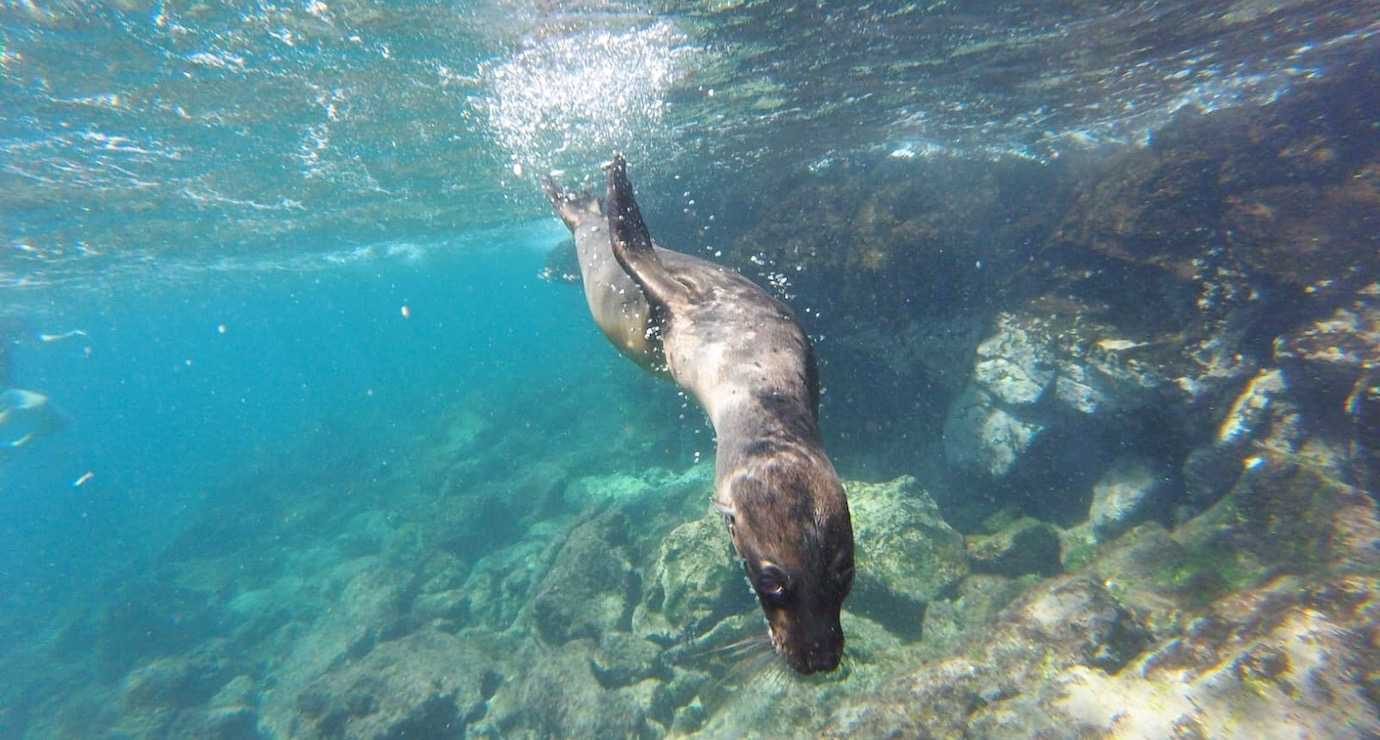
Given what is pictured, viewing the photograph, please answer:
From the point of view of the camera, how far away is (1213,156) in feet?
29.7

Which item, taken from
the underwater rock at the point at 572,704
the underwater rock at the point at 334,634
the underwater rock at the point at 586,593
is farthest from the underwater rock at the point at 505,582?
the underwater rock at the point at 572,704

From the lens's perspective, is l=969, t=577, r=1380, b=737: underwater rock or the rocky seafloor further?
the rocky seafloor

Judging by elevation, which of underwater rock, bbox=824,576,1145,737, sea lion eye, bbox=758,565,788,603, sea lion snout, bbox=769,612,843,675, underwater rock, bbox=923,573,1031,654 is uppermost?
sea lion eye, bbox=758,565,788,603

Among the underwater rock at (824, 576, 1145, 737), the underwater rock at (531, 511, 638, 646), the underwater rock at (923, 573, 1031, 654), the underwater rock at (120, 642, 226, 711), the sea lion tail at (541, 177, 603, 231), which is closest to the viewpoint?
the underwater rock at (824, 576, 1145, 737)

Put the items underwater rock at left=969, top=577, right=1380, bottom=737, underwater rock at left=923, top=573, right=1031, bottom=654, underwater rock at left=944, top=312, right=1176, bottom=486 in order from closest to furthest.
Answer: underwater rock at left=969, top=577, right=1380, bottom=737 < underwater rock at left=923, top=573, right=1031, bottom=654 < underwater rock at left=944, top=312, right=1176, bottom=486

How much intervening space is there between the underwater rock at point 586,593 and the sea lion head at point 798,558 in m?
8.29

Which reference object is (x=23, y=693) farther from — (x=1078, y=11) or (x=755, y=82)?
(x=1078, y=11)

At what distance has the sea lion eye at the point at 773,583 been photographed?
4.92 feet

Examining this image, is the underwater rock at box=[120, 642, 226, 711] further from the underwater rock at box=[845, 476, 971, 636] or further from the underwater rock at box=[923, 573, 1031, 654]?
the underwater rock at box=[923, 573, 1031, 654]

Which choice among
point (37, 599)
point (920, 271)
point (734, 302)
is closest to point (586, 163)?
point (920, 271)

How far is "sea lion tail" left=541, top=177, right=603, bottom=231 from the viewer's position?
20.9 ft

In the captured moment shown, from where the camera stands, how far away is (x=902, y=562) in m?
7.43

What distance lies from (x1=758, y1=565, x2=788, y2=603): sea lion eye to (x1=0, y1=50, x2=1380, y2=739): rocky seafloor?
4.08 meters

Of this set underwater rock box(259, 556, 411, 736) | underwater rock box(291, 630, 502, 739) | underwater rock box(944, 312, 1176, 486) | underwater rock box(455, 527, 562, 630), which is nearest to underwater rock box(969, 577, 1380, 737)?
underwater rock box(944, 312, 1176, 486)
